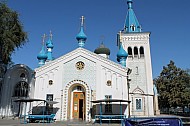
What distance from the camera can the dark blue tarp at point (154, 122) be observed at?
7414mm

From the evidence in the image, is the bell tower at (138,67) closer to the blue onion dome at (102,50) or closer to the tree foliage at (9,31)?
the blue onion dome at (102,50)

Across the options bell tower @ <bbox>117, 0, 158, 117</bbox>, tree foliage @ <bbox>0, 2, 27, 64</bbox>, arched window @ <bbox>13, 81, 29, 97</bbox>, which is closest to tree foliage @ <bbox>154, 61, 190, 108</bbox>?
bell tower @ <bbox>117, 0, 158, 117</bbox>

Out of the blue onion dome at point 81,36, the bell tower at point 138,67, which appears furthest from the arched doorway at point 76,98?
the bell tower at point 138,67

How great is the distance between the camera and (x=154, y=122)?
7609 millimetres

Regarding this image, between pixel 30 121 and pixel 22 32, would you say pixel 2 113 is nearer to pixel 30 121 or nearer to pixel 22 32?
pixel 30 121

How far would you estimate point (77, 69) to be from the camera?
883 inches

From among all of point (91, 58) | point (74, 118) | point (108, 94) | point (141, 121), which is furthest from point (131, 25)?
point (141, 121)

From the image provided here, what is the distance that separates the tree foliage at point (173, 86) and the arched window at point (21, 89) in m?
26.9

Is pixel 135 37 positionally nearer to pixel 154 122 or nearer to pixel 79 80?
pixel 79 80

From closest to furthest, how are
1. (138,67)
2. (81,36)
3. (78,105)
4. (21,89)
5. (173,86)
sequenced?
(78,105), (81,36), (21,89), (138,67), (173,86)

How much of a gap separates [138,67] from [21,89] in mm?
17520

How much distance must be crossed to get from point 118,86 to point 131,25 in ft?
53.0

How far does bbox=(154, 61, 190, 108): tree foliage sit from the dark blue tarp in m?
32.3

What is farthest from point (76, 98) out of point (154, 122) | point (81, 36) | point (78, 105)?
point (154, 122)
